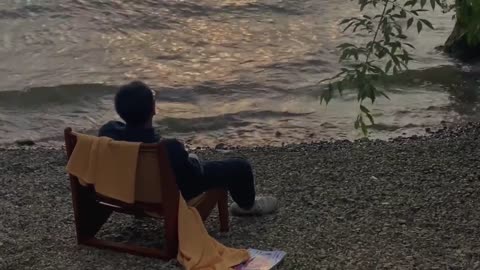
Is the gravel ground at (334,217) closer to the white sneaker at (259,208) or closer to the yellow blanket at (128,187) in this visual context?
the white sneaker at (259,208)

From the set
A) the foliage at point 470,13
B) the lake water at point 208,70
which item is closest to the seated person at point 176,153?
the foliage at point 470,13

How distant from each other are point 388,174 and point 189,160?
85.7 inches

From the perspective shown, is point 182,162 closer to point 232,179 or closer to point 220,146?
point 232,179

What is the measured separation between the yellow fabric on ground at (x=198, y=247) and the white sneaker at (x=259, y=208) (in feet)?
2.56

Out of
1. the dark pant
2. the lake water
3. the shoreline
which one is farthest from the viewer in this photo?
the lake water

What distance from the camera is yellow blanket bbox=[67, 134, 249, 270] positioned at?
16.5ft

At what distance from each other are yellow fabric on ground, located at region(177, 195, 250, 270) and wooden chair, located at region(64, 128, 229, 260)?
0.19 ft

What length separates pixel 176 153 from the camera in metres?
5.19

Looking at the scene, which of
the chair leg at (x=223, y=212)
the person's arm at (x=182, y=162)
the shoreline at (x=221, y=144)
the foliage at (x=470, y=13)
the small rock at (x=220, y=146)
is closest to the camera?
the person's arm at (x=182, y=162)

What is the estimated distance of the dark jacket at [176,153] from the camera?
520 cm

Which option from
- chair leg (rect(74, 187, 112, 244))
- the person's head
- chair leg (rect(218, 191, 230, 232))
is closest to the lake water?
chair leg (rect(218, 191, 230, 232))

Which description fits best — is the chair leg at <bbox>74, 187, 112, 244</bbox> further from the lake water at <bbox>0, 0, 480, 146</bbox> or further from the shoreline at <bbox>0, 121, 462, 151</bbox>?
the lake water at <bbox>0, 0, 480, 146</bbox>

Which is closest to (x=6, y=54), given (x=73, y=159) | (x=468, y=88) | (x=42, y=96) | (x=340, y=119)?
(x=42, y=96)

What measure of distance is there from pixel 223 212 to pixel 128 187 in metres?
0.81
